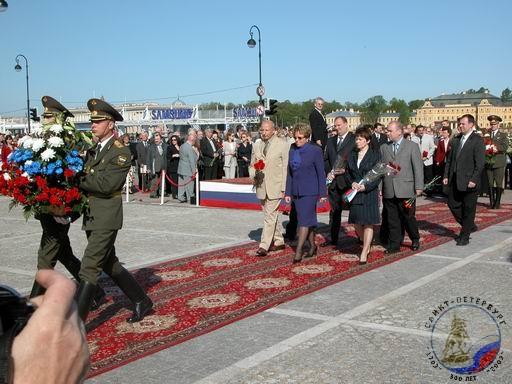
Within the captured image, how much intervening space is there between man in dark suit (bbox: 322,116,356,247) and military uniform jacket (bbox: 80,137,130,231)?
177 inches

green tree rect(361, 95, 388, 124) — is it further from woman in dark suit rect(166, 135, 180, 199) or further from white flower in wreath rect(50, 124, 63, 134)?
white flower in wreath rect(50, 124, 63, 134)

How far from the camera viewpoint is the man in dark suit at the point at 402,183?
9.09 m

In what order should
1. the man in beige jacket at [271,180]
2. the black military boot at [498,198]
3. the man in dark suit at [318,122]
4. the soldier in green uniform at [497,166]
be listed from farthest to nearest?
the soldier in green uniform at [497,166], the black military boot at [498,198], the man in dark suit at [318,122], the man in beige jacket at [271,180]

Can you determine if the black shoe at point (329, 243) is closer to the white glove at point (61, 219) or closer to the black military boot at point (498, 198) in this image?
the white glove at point (61, 219)

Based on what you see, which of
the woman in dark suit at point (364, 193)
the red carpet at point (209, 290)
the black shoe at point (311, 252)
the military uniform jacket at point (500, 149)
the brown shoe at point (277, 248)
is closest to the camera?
the red carpet at point (209, 290)

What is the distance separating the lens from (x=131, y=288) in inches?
233

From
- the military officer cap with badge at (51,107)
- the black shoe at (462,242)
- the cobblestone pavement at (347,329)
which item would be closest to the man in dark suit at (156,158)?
the cobblestone pavement at (347,329)

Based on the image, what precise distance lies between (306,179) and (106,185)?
3.78 metres

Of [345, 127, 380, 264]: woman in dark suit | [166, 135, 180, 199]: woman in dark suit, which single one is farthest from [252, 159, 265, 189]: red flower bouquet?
[166, 135, 180, 199]: woman in dark suit

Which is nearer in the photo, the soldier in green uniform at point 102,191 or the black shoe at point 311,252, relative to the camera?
the soldier in green uniform at point 102,191

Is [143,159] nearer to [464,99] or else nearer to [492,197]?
[492,197]

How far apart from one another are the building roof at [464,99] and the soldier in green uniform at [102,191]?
603ft

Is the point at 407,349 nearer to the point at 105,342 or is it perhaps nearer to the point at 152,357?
the point at 152,357

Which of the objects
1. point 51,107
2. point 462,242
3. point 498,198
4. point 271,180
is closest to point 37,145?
point 51,107
